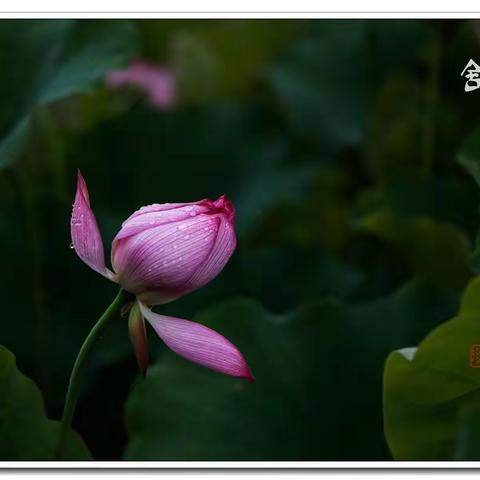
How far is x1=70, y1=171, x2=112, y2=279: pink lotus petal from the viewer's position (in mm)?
724

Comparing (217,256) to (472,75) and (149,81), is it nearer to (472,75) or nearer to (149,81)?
(472,75)

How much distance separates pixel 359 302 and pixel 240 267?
0.14 meters

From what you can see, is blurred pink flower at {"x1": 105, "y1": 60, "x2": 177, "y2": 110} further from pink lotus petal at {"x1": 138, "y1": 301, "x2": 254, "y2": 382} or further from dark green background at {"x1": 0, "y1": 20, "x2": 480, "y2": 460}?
pink lotus petal at {"x1": 138, "y1": 301, "x2": 254, "y2": 382}

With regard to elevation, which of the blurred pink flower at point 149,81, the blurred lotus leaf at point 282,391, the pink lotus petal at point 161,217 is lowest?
the blurred lotus leaf at point 282,391

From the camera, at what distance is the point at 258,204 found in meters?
1.24

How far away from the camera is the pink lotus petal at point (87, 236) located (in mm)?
724

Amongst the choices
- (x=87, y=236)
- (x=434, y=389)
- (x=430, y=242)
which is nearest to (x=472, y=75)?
(x=430, y=242)

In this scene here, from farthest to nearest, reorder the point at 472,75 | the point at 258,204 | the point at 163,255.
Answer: the point at 258,204 < the point at 472,75 < the point at 163,255

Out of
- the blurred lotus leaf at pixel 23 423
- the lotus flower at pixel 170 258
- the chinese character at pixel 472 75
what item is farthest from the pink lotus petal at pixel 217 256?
the chinese character at pixel 472 75

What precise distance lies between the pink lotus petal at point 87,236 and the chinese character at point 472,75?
16.5 inches

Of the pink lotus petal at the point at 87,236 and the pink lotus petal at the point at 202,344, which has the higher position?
the pink lotus petal at the point at 87,236

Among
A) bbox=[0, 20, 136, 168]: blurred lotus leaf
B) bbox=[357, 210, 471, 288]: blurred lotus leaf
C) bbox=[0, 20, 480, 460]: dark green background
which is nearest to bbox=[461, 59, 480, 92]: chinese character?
bbox=[0, 20, 480, 460]: dark green background

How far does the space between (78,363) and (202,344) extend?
3.6 inches

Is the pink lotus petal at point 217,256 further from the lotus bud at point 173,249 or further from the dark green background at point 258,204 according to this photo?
the dark green background at point 258,204
